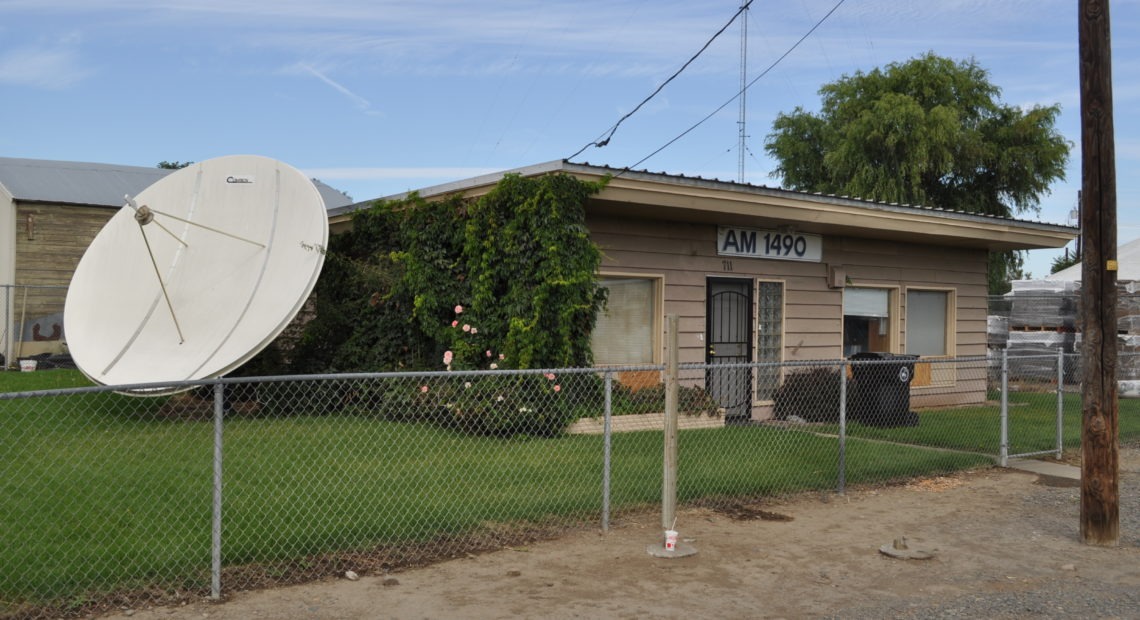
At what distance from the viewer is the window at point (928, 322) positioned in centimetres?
1638

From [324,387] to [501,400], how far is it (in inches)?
130

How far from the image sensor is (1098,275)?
7.27 m

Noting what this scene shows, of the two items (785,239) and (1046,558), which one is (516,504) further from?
(785,239)

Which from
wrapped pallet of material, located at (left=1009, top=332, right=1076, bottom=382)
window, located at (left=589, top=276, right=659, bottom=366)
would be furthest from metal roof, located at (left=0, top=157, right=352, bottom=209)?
wrapped pallet of material, located at (left=1009, top=332, right=1076, bottom=382)

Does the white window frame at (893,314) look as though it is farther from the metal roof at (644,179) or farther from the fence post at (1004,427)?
the fence post at (1004,427)

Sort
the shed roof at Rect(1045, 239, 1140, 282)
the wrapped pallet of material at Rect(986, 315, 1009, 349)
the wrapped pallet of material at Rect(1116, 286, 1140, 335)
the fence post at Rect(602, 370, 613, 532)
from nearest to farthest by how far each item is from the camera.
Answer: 1. the fence post at Rect(602, 370, 613, 532)
2. the wrapped pallet of material at Rect(1116, 286, 1140, 335)
3. the shed roof at Rect(1045, 239, 1140, 282)
4. the wrapped pallet of material at Rect(986, 315, 1009, 349)

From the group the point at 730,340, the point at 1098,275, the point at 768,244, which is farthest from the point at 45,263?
the point at 1098,275

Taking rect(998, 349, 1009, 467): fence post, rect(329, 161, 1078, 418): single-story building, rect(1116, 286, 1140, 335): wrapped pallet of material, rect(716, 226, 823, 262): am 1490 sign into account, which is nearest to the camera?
rect(998, 349, 1009, 467): fence post

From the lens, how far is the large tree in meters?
32.7

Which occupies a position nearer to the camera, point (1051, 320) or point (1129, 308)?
point (1129, 308)

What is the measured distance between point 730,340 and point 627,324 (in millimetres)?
1937

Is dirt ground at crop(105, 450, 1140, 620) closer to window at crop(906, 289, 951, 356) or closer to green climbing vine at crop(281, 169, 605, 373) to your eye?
green climbing vine at crop(281, 169, 605, 373)

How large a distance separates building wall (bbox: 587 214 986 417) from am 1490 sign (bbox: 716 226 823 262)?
0.10 metres

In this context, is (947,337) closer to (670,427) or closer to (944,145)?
(670,427)
